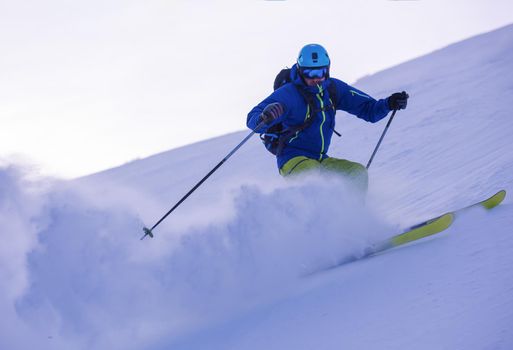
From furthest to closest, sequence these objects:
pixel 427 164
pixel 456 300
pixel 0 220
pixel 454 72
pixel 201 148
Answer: pixel 201 148
pixel 454 72
pixel 427 164
pixel 0 220
pixel 456 300

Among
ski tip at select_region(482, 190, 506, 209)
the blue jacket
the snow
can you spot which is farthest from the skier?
ski tip at select_region(482, 190, 506, 209)

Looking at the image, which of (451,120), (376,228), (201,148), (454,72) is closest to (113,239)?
(376,228)

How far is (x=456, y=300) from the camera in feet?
9.95

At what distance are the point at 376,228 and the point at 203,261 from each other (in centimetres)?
171

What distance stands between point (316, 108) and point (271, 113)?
2.20ft

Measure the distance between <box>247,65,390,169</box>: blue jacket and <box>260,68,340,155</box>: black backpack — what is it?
0.04 metres

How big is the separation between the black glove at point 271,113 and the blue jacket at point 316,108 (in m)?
0.22

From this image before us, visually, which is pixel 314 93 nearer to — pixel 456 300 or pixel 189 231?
pixel 189 231

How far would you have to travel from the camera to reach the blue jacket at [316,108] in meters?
5.59

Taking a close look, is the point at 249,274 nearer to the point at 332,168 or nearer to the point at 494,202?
the point at 332,168

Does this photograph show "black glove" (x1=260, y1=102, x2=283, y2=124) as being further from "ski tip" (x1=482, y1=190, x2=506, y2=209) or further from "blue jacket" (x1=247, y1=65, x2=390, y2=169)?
"ski tip" (x1=482, y1=190, x2=506, y2=209)

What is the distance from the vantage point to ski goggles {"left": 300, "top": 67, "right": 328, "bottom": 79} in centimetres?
546

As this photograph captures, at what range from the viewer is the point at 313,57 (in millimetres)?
5449

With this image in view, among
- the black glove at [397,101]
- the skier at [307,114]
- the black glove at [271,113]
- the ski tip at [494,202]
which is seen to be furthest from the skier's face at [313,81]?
the ski tip at [494,202]
